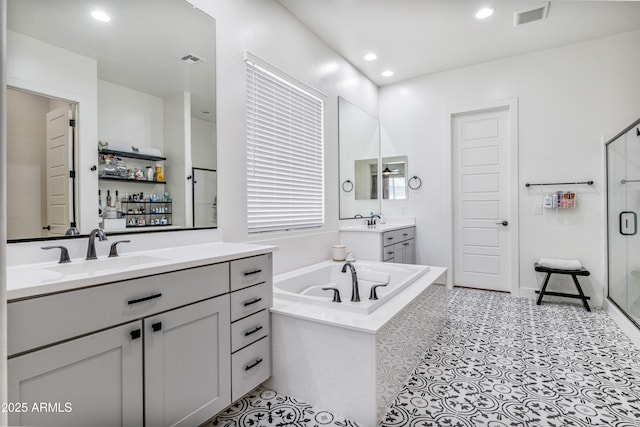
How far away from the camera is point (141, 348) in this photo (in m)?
1.24

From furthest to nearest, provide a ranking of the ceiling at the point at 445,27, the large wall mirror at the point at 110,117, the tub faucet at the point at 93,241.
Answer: the ceiling at the point at 445,27, the tub faucet at the point at 93,241, the large wall mirror at the point at 110,117

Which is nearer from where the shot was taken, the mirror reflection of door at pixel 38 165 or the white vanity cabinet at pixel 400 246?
the mirror reflection of door at pixel 38 165

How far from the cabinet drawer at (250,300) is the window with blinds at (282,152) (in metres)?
0.77

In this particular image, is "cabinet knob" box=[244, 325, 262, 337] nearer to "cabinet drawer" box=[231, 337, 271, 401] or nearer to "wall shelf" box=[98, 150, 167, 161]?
"cabinet drawer" box=[231, 337, 271, 401]

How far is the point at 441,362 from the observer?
2.23 m

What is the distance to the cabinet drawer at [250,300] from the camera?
166 cm

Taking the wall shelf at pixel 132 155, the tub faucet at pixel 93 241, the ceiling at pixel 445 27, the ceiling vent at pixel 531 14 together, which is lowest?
the tub faucet at pixel 93 241

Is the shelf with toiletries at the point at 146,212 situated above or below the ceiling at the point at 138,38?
below

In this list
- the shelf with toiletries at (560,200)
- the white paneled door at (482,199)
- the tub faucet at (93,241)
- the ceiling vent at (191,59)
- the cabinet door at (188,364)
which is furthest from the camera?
the white paneled door at (482,199)

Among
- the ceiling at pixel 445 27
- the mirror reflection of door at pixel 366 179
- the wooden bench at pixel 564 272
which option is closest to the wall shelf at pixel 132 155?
the ceiling at pixel 445 27

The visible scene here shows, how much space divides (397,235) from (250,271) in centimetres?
253

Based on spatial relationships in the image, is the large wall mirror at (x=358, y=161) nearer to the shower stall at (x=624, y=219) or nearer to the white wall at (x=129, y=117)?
the white wall at (x=129, y=117)

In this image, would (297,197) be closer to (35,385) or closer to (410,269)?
(410,269)

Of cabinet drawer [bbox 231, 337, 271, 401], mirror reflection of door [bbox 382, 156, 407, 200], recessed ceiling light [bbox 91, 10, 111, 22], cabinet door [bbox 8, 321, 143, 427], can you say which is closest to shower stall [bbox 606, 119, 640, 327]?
mirror reflection of door [bbox 382, 156, 407, 200]
